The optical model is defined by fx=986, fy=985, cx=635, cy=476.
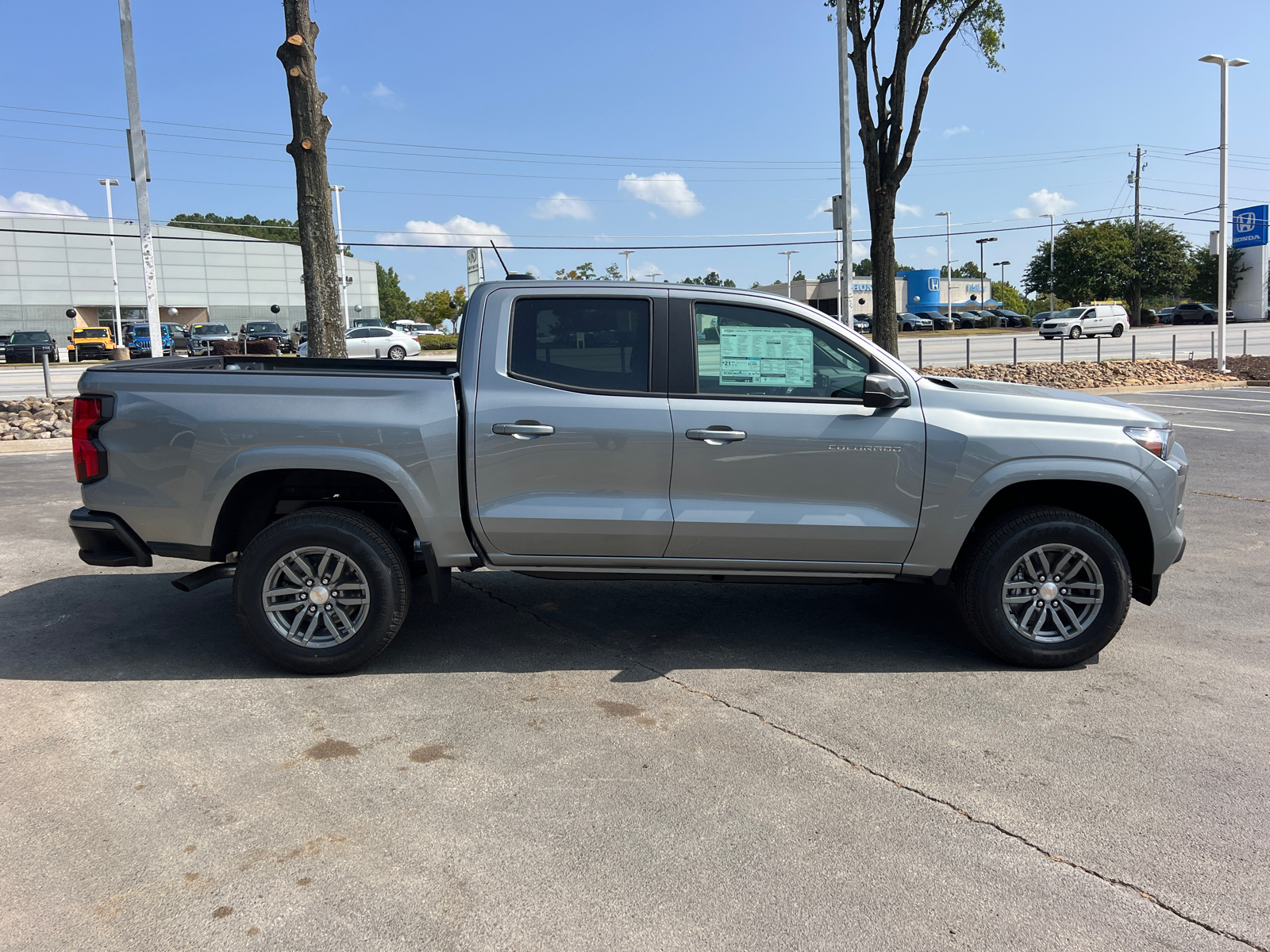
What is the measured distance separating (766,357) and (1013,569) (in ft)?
5.33

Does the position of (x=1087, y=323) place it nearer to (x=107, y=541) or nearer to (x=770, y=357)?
(x=770, y=357)

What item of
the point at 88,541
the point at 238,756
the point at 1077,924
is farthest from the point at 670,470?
the point at 88,541

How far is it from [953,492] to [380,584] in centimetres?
286

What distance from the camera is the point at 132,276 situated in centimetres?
7081

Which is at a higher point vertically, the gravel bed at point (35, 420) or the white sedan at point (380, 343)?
the white sedan at point (380, 343)

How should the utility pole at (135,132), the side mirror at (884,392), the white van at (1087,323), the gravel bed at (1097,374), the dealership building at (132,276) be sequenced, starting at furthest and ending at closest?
the dealership building at (132,276)
the white van at (1087,323)
the gravel bed at (1097,374)
the utility pole at (135,132)
the side mirror at (884,392)

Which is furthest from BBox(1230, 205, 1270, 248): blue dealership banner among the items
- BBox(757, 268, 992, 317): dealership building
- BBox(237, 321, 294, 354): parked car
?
BBox(237, 321, 294, 354): parked car

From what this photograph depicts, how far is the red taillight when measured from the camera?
4.84 m

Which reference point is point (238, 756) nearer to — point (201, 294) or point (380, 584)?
point (380, 584)

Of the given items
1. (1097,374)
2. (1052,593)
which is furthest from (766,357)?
(1097,374)

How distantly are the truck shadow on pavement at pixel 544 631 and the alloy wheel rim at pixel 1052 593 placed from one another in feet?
1.02

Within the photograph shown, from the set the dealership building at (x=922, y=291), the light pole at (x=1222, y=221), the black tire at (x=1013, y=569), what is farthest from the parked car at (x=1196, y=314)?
the black tire at (x=1013, y=569)

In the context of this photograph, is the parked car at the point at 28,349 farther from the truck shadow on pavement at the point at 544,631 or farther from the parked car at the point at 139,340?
the truck shadow on pavement at the point at 544,631

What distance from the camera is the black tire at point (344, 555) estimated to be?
4781mm
